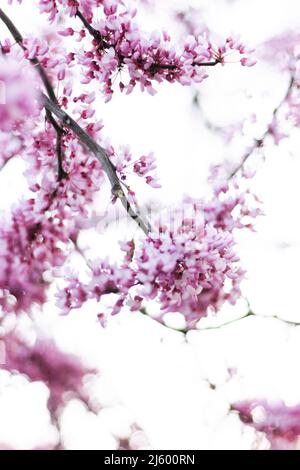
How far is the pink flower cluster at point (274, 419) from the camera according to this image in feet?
5.87

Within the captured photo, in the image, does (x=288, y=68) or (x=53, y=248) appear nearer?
(x=53, y=248)

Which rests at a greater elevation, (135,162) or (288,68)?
(288,68)

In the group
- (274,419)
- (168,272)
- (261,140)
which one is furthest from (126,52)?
(274,419)

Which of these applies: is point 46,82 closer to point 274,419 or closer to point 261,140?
point 261,140

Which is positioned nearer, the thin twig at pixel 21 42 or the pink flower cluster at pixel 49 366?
the thin twig at pixel 21 42

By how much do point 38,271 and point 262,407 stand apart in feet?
2.59

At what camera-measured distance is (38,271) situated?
169 centimetres

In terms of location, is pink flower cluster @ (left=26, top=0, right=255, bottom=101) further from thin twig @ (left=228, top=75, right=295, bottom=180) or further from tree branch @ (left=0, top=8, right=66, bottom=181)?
thin twig @ (left=228, top=75, right=295, bottom=180)

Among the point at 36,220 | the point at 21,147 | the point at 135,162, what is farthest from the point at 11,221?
the point at 135,162

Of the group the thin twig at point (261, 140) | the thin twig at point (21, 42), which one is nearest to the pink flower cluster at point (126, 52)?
the thin twig at point (21, 42)

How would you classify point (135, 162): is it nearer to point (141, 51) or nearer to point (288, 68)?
point (141, 51)

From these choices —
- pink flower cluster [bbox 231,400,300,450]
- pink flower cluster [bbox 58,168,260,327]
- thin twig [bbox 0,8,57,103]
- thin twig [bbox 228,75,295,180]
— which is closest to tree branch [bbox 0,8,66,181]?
thin twig [bbox 0,8,57,103]

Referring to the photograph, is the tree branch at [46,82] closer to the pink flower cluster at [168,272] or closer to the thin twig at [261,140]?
the pink flower cluster at [168,272]

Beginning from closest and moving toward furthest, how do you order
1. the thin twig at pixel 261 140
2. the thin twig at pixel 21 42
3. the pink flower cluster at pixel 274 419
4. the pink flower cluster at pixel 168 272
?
1. the pink flower cluster at pixel 168 272
2. the thin twig at pixel 21 42
3. the pink flower cluster at pixel 274 419
4. the thin twig at pixel 261 140
